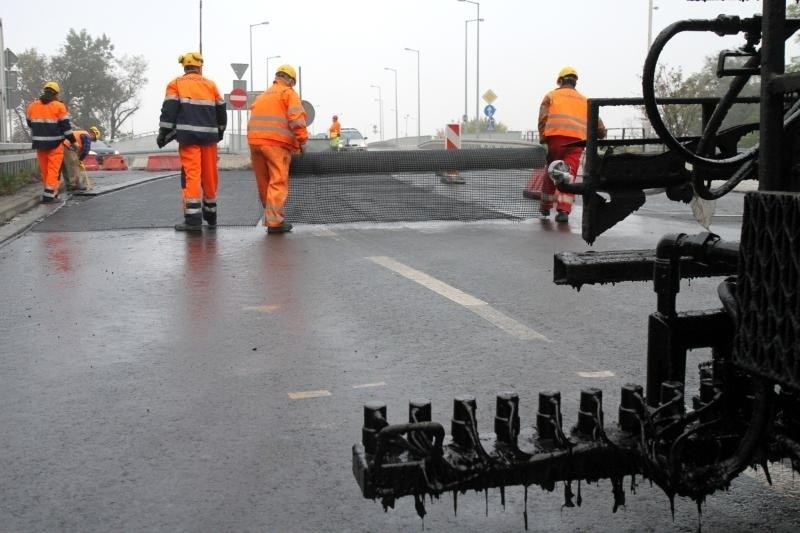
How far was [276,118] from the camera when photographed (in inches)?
473

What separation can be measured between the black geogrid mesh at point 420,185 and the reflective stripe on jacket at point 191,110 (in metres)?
1.39

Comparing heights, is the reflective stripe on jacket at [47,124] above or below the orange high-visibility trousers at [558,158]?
above

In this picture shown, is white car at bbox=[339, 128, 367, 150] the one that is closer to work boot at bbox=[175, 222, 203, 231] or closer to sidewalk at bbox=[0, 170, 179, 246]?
sidewalk at bbox=[0, 170, 179, 246]

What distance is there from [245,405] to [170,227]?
812cm

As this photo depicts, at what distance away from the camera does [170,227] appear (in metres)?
12.1

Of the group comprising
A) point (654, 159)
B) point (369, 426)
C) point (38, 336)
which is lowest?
point (38, 336)

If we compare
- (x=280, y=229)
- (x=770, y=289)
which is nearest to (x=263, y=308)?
(x=770, y=289)

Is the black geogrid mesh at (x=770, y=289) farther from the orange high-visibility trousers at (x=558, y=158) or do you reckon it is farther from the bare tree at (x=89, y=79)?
the bare tree at (x=89, y=79)

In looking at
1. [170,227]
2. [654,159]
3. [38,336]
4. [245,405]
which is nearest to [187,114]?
[170,227]

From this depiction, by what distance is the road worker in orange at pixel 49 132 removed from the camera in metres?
15.9

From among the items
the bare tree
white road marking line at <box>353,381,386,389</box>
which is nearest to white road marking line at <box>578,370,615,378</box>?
white road marking line at <box>353,381,386,389</box>

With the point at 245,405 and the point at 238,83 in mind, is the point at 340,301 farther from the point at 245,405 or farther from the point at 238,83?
the point at 238,83

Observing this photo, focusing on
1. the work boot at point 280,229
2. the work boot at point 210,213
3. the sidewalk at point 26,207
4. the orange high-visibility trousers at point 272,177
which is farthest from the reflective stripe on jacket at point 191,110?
the sidewalk at point 26,207

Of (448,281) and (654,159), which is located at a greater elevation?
(654,159)
